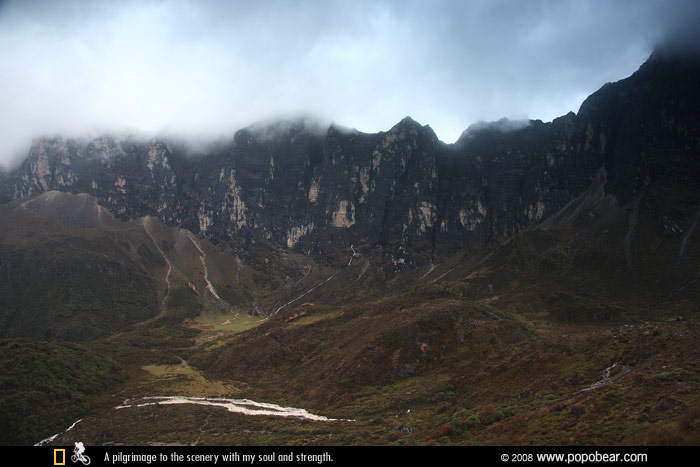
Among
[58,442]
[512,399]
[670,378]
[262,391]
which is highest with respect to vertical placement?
[670,378]

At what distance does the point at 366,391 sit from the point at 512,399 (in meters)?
34.0

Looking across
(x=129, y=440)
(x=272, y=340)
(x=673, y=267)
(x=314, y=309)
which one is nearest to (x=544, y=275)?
(x=673, y=267)

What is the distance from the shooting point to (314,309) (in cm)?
16712

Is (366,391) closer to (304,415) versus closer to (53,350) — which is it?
(304,415)
